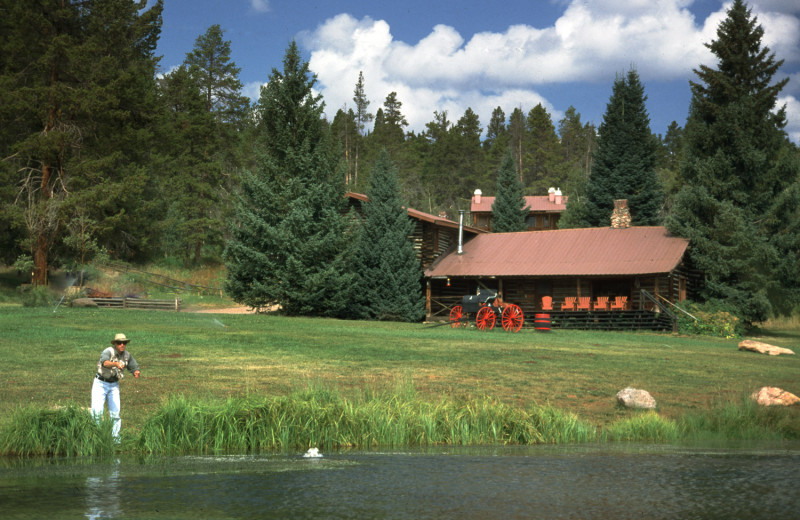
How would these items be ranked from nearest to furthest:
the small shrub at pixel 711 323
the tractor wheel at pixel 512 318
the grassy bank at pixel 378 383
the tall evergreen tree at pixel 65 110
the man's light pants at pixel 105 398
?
the man's light pants at pixel 105 398 < the grassy bank at pixel 378 383 < the small shrub at pixel 711 323 < the tractor wheel at pixel 512 318 < the tall evergreen tree at pixel 65 110

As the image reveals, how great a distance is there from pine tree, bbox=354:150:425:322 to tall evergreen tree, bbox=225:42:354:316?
4.28ft

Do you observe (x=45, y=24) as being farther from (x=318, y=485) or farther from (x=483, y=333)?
(x=318, y=485)

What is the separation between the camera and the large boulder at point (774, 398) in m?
17.3

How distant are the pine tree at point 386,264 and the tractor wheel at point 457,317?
2491mm

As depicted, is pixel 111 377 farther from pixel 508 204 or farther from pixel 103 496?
pixel 508 204

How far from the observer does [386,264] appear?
Answer: 42844 millimetres

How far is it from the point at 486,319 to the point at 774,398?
21260 mm

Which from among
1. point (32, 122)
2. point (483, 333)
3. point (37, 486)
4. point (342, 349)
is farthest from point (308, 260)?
point (37, 486)

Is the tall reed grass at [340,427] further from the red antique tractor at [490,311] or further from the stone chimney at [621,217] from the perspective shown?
the stone chimney at [621,217]

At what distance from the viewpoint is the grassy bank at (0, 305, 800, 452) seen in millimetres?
13555

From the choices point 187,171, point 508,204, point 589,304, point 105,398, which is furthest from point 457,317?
point 187,171

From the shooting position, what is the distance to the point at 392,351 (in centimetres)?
2538

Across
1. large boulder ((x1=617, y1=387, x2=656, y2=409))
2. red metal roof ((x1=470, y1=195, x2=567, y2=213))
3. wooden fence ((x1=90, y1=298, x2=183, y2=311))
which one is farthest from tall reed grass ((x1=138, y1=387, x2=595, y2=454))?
red metal roof ((x1=470, y1=195, x2=567, y2=213))

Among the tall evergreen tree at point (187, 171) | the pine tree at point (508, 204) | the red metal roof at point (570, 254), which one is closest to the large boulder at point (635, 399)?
the red metal roof at point (570, 254)
